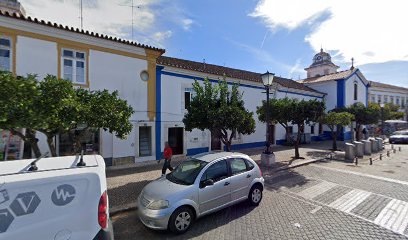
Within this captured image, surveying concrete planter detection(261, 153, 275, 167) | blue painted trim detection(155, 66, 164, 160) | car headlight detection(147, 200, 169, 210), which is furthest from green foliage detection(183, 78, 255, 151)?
car headlight detection(147, 200, 169, 210)

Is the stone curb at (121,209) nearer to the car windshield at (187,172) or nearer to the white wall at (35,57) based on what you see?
the car windshield at (187,172)

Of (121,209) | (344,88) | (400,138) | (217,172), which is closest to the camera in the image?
(217,172)

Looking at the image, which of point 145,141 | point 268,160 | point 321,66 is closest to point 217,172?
point 268,160

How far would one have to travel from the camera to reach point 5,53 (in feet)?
26.3

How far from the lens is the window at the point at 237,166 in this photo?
18.7 ft

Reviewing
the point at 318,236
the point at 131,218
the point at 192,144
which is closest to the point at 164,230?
the point at 131,218

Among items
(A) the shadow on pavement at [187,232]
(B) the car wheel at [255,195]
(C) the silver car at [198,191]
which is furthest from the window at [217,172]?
(B) the car wheel at [255,195]

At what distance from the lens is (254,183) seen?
5.98 m

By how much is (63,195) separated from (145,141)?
899 centimetres

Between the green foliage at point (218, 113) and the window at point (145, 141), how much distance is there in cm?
371

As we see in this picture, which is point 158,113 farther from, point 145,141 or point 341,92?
point 341,92

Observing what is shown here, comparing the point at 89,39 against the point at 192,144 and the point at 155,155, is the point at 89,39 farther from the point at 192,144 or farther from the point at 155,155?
the point at 192,144

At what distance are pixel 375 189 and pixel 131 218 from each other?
8159mm

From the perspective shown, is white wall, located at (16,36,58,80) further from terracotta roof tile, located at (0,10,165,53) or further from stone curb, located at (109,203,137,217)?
stone curb, located at (109,203,137,217)
